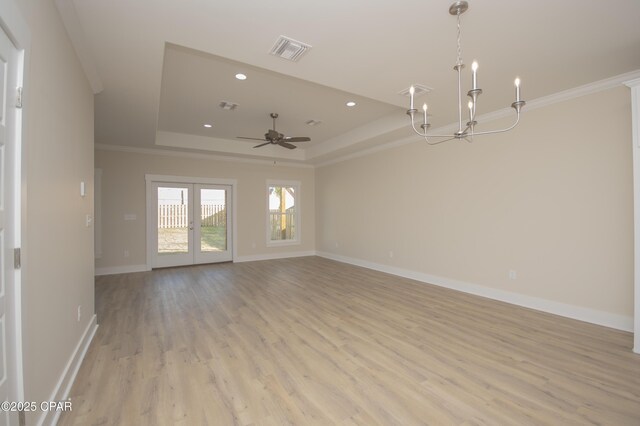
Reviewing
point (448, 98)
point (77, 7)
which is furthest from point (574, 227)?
point (77, 7)

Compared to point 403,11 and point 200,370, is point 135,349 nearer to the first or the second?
point 200,370

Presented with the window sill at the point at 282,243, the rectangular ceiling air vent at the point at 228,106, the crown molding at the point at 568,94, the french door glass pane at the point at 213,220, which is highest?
the rectangular ceiling air vent at the point at 228,106

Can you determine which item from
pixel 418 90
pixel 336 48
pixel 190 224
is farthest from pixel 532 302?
pixel 190 224

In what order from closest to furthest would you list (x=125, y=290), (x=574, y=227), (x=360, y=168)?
(x=574, y=227) → (x=125, y=290) → (x=360, y=168)

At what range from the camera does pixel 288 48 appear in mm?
2557

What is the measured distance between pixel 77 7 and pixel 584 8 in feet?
11.8

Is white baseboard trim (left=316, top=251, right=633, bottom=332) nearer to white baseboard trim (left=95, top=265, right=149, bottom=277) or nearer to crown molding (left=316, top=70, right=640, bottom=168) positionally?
crown molding (left=316, top=70, right=640, bottom=168)

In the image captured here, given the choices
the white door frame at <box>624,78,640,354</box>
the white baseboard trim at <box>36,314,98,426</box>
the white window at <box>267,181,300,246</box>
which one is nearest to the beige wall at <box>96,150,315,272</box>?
the white window at <box>267,181,300,246</box>

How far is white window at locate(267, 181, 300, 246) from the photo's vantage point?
26.3 feet

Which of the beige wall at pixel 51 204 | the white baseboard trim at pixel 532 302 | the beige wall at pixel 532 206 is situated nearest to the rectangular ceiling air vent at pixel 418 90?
the beige wall at pixel 532 206

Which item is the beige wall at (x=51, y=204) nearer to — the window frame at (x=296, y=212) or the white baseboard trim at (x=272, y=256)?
the white baseboard trim at (x=272, y=256)

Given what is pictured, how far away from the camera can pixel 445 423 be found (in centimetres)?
177

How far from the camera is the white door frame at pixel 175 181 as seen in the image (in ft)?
21.2

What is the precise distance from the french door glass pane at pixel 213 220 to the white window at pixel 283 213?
1.16 meters
